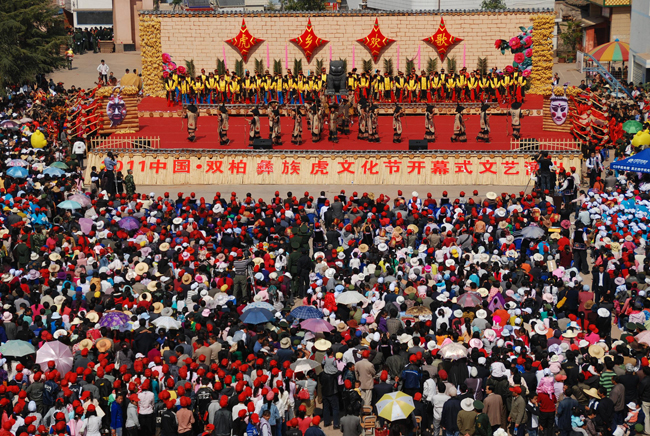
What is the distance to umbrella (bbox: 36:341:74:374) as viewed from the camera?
666 inches

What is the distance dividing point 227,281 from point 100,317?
3049 millimetres

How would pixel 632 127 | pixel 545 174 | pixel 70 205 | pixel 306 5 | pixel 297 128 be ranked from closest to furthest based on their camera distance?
pixel 70 205
pixel 545 174
pixel 632 127
pixel 297 128
pixel 306 5

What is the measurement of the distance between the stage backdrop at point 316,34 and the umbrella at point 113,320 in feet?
95.3

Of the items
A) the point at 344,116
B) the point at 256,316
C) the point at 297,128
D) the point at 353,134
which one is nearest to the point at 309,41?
the point at 353,134

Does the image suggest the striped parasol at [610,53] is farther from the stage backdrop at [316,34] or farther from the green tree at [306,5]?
the green tree at [306,5]

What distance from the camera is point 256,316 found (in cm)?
1827

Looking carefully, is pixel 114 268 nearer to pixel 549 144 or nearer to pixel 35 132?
pixel 35 132

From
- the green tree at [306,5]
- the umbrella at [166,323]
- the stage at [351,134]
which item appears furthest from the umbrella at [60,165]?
the green tree at [306,5]

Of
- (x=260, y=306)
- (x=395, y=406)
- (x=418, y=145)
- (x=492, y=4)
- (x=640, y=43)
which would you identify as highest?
(x=492, y=4)

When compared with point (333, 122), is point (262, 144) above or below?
below

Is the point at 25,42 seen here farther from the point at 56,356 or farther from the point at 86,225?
the point at 56,356

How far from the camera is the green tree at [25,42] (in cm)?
4666

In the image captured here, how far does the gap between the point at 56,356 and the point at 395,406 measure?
6.20 metres

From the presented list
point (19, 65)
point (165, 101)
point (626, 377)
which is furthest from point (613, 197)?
point (19, 65)
